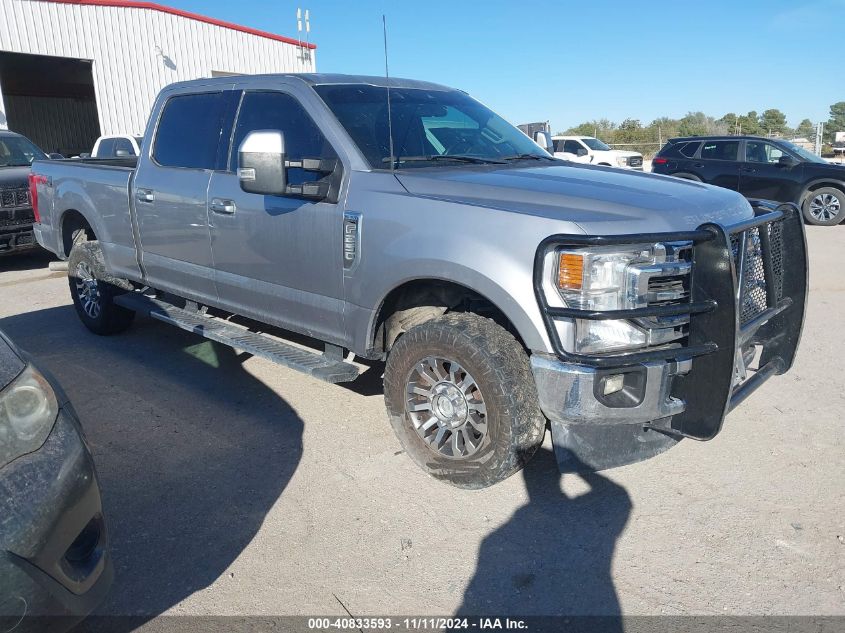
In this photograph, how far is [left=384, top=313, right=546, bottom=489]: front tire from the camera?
10.2ft

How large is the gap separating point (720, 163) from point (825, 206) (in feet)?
6.77

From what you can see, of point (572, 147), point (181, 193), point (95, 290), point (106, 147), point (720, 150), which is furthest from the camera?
point (572, 147)

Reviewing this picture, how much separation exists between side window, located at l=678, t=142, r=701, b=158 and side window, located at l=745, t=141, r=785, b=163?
101 centimetres

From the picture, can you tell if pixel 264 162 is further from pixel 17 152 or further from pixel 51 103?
pixel 51 103

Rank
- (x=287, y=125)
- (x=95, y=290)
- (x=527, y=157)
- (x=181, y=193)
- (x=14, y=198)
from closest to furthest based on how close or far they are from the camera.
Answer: (x=287, y=125), (x=527, y=157), (x=181, y=193), (x=95, y=290), (x=14, y=198)

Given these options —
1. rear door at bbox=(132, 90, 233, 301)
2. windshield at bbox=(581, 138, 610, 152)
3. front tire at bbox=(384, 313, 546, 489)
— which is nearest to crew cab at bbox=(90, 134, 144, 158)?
rear door at bbox=(132, 90, 233, 301)

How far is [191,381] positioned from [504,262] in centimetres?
298

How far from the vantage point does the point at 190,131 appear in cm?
486

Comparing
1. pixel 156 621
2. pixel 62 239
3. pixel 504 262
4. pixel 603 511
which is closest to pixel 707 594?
pixel 603 511

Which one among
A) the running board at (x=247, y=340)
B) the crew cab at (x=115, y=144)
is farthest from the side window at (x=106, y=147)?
the running board at (x=247, y=340)

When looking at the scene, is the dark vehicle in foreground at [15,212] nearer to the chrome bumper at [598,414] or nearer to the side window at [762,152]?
the chrome bumper at [598,414]

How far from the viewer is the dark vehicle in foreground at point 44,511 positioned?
6.07ft

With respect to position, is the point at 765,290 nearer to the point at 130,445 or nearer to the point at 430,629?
the point at 430,629

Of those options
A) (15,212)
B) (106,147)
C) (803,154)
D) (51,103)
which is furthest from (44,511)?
(51,103)
